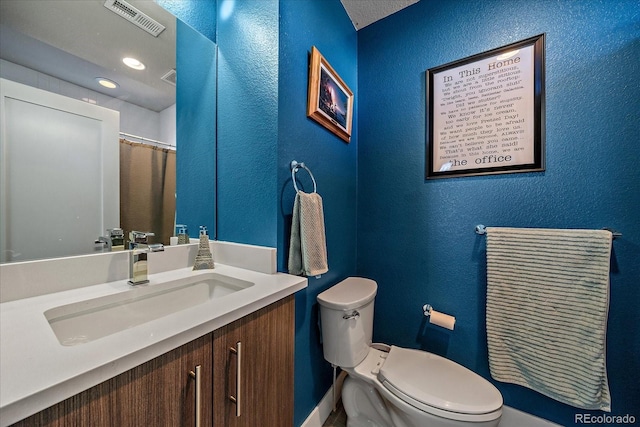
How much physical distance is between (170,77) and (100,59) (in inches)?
10.0

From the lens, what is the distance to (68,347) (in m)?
0.41

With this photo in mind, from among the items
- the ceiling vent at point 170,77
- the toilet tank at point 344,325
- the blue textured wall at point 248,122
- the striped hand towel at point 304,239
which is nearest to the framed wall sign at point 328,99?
the blue textured wall at point 248,122

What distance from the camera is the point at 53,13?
786 millimetres

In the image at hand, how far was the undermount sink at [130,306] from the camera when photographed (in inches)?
24.6

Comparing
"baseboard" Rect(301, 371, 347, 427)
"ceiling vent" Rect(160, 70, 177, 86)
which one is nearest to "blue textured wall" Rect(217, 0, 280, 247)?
"ceiling vent" Rect(160, 70, 177, 86)

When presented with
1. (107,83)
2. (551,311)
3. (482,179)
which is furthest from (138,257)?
(551,311)

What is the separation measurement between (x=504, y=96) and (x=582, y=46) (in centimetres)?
31

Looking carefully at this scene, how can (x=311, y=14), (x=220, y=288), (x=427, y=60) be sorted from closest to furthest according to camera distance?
(x=220, y=288)
(x=311, y=14)
(x=427, y=60)

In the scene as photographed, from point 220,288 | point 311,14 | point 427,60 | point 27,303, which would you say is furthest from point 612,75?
point 27,303

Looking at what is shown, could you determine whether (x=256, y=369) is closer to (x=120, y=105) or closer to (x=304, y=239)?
(x=304, y=239)

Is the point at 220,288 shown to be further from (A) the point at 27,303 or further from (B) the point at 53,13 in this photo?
(B) the point at 53,13

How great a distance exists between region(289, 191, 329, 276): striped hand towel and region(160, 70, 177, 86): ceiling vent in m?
0.81

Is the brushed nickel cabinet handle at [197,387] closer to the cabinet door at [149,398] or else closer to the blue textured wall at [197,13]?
the cabinet door at [149,398]

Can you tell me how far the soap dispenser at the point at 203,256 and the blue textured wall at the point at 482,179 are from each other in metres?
0.95
